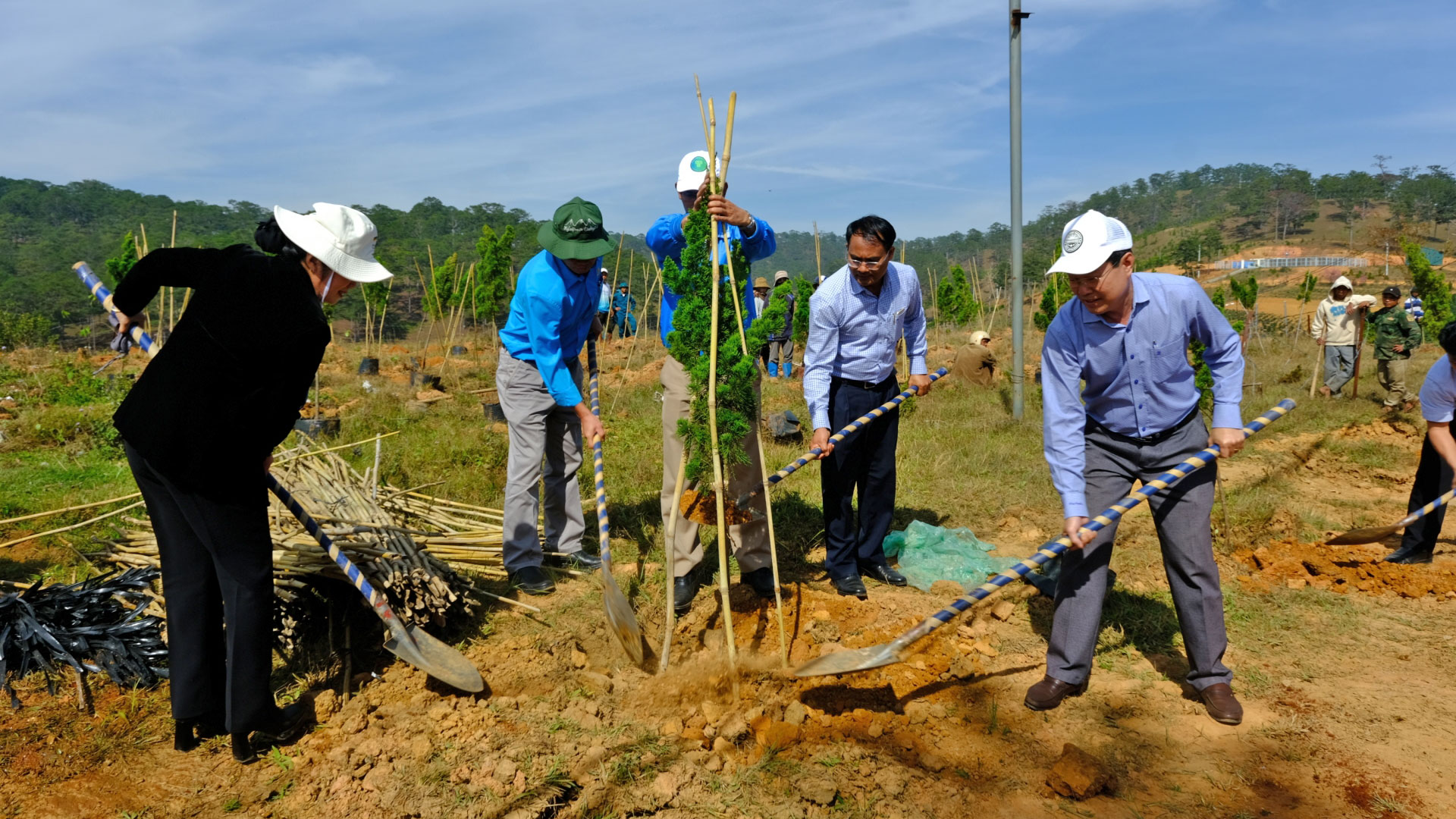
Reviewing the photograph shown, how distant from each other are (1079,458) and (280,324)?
280 cm

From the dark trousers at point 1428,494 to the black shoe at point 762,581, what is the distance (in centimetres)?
386

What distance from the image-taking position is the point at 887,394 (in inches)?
164

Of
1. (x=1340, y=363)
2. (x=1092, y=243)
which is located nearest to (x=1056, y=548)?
(x=1092, y=243)

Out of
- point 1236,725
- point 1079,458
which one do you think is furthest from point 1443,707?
point 1079,458

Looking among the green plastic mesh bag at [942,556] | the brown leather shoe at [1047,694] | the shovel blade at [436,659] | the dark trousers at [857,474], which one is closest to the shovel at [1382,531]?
the green plastic mesh bag at [942,556]

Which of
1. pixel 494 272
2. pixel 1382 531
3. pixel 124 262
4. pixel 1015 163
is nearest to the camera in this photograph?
pixel 1382 531

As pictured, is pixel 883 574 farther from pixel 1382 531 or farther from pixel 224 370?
pixel 224 370

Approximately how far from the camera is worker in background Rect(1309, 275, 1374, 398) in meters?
10.3

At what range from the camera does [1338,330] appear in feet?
34.1

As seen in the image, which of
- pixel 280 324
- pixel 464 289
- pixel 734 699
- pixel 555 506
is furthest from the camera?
pixel 464 289

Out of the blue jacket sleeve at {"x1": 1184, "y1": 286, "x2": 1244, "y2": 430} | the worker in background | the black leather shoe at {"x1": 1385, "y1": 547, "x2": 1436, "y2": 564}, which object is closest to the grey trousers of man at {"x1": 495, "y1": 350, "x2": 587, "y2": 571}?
the blue jacket sleeve at {"x1": 1184, "y1": 286, "x2": 1244, "y2": 430}

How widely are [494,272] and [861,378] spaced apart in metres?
12.5

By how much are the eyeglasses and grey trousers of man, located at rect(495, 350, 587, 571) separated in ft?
5.16

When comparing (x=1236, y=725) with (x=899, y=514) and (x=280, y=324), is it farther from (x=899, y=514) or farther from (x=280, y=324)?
(x=280, y=324)
